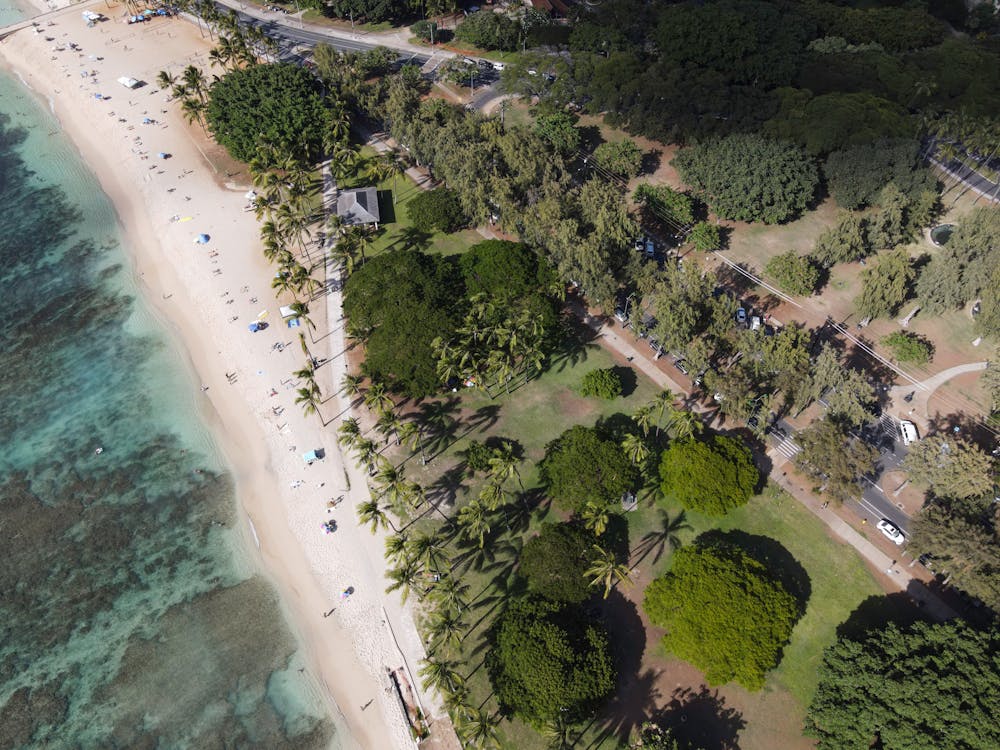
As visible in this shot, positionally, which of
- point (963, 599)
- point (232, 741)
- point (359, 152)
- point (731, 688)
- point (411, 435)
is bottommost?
point (232, 741)

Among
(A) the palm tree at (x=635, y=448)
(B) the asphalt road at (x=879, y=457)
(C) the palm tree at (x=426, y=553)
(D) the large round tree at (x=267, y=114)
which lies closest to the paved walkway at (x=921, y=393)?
(B) the asphalt road at (x=879, y=457)

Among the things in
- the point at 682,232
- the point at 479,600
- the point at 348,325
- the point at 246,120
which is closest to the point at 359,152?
the point at 246,120

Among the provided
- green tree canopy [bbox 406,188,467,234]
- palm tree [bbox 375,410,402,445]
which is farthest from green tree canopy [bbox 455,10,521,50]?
palm tree [bbox 375,410,402,445]

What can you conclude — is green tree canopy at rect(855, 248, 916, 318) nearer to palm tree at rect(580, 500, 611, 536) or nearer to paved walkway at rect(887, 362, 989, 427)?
paved walkway at rect(887, 362, 989, 427)

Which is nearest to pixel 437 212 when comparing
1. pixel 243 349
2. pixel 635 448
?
pixel 243 349

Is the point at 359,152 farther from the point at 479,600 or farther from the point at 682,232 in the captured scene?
the point at 479,600

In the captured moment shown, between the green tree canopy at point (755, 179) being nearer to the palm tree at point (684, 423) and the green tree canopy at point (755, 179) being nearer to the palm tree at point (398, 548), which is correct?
the palm tree at point (684, 423)
